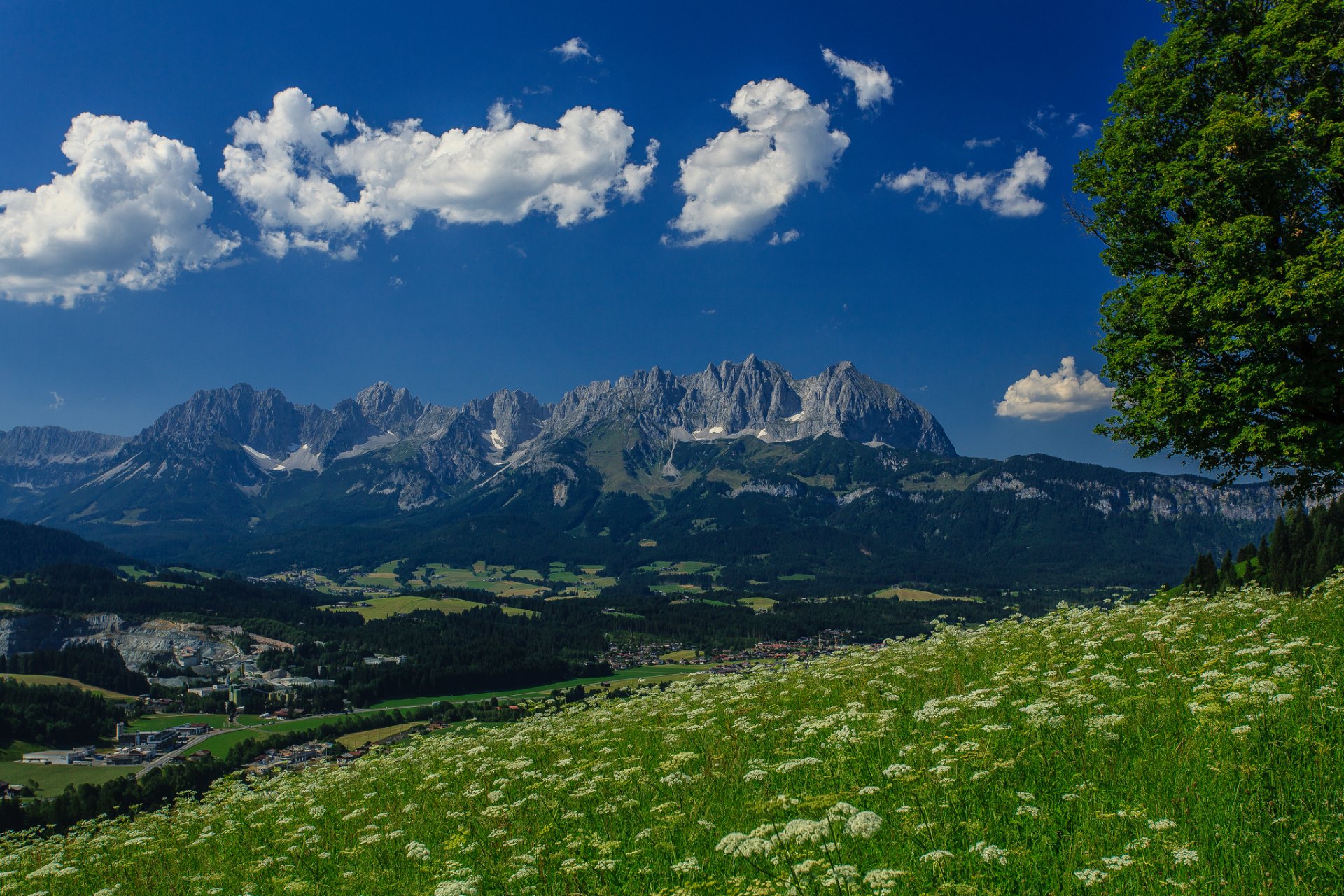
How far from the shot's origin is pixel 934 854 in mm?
5293

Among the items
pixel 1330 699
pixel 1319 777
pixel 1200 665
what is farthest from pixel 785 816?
pixel 1200 665

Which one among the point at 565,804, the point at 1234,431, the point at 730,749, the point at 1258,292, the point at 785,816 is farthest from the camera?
the point at 1234,431

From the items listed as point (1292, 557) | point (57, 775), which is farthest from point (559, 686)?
point (1292, 557)

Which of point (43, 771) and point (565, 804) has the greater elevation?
point (565, 804)

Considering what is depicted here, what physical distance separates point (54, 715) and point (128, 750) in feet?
102

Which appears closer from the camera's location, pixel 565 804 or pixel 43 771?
pixel 565 804

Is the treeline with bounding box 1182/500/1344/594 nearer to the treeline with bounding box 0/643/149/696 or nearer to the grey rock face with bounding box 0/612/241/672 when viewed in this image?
the treeline with bounding box 0/643/149/696

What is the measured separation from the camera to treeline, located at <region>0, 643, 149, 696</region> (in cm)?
14162

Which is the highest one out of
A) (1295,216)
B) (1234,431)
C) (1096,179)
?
(1096,179)

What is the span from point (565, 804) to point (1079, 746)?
716 cm

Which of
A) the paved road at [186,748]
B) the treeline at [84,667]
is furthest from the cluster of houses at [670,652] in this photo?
the treeline at [84,667]

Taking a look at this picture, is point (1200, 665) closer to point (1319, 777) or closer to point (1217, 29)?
point (1319, 777)

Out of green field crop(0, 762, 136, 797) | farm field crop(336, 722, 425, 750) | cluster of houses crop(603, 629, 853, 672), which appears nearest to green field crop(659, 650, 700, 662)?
cluster of houses crop(603, 629, 853, 672)

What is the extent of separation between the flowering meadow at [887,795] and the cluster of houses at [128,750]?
83221 millimetres
